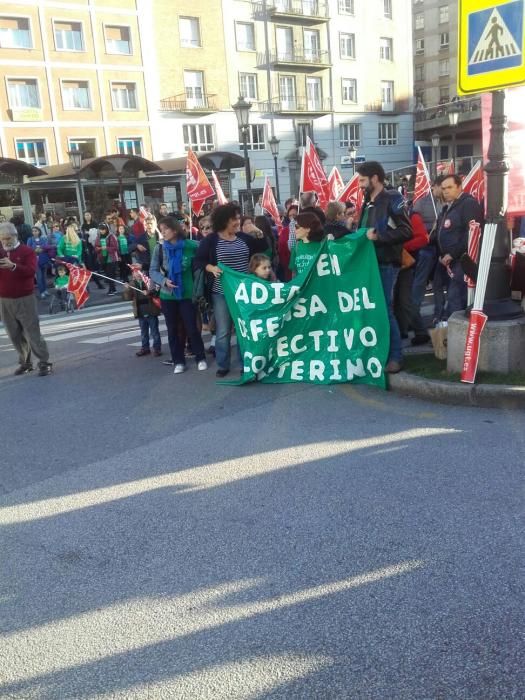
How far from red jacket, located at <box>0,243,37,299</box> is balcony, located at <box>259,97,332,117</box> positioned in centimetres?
3543

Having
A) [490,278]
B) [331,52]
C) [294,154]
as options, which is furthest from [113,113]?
[490,278]

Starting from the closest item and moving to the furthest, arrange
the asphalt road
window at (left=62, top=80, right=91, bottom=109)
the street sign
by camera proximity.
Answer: the asphalt road
the street sign
window at (left=62, top=80, right=91, bottom=109)

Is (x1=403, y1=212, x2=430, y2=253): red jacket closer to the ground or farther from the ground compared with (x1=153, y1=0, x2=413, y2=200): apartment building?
closer to the ground

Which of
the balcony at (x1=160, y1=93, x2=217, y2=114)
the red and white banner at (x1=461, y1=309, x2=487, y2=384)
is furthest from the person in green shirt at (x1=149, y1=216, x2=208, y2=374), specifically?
the balcony at (x1=160, y1=93, x2=217, y2=114)

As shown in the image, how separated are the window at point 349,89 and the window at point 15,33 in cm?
2171

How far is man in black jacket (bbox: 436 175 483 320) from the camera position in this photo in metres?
7.01

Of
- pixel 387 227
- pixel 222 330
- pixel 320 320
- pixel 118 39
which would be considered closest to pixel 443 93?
pixel 118 39

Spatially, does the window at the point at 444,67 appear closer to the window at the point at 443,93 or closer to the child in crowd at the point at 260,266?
the window at the point at 443,93

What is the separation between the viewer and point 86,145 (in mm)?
35312

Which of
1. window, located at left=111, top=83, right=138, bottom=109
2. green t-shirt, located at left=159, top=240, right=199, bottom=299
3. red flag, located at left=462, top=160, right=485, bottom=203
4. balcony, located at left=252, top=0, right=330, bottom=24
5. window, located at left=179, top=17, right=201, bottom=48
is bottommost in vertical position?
green t-shirt, located at left=159, top=240, right=199, bottom=299

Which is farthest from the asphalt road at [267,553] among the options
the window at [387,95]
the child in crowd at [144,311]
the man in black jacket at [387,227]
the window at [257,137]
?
the window at [387,95]

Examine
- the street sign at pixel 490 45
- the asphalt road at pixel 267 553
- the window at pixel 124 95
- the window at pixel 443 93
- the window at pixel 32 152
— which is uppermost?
the window at pixel 443 93

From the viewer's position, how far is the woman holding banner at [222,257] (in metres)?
7.11

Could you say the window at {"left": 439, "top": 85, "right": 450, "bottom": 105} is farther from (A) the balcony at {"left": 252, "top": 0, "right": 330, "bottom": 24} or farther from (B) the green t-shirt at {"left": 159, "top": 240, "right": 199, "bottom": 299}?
(B) the green t-shirt at {"left": 159, "top": 240, "right": 199, "bottom": 299}
